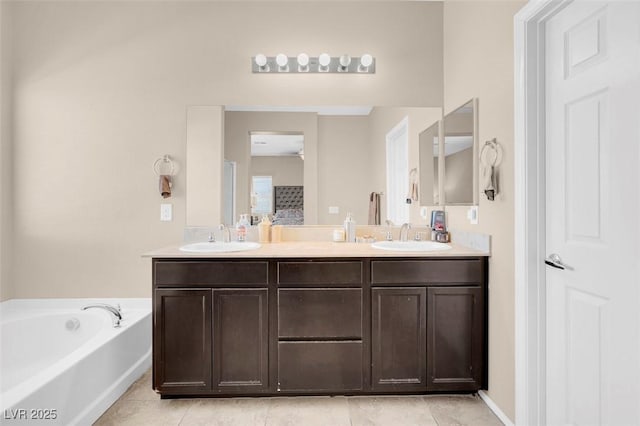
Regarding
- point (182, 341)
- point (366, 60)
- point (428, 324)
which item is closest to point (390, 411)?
point (428, 324)

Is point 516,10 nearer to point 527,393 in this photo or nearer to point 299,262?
point 299,262

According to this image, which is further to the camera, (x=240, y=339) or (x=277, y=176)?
(x=277, y=176)

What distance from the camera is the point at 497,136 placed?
80.7 inches

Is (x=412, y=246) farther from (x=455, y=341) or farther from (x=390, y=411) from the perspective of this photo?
(x=390, y=411)

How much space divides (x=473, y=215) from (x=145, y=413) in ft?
7.13

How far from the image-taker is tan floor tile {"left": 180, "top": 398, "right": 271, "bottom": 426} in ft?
6.61

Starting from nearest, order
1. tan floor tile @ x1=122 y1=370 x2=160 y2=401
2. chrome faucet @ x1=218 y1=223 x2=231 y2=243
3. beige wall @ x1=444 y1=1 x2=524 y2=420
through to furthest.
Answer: beige wall @ x1=444 y1=1 x2=524 y2=420
tan floor tile @ x1=122 y1=370 x2=160 y2=401
chrome faucet @ x1=218 y1=223 x2=231 y2=243

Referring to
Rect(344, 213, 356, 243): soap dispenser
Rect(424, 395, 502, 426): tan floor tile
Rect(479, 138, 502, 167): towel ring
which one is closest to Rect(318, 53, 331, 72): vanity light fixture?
Rect(344, 213, 356, 243): soap dispenser

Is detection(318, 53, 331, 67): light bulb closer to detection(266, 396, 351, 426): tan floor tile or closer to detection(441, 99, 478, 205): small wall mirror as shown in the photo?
detection(441, 99, 478, 205): small wall mirror

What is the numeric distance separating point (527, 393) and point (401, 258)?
0.86 metres

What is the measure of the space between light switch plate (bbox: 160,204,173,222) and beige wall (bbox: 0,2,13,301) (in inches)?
41.8

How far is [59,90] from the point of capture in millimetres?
2725

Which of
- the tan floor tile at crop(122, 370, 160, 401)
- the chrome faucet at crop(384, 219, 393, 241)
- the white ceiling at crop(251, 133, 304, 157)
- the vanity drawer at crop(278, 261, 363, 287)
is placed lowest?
the tan floor tile at crop(122, 370, 160, 401)

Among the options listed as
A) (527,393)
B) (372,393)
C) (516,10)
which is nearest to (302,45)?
(516,10)
